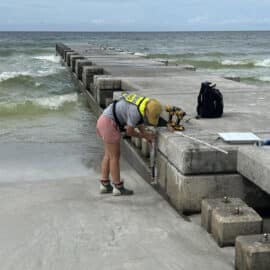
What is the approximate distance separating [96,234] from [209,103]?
2.58 meters

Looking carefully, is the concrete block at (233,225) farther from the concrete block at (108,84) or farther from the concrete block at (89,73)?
the concrete block at (89,73)

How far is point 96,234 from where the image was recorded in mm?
4590

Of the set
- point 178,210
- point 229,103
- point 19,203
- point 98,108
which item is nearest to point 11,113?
point 98,108

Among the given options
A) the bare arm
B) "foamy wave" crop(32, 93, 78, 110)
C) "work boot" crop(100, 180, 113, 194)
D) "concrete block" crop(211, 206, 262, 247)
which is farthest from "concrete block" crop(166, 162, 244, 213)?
"foamy wave" crop(32, 93, 78, 110)

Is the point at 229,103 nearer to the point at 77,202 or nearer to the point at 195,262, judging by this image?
the point at 77,202

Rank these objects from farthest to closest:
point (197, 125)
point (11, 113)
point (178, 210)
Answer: point (11, 113)
point (197, 125)
point (178, 210)

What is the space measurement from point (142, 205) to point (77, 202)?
70 cm

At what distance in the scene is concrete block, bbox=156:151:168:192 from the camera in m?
5.44

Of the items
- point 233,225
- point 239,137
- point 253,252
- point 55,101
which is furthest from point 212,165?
point 55,101

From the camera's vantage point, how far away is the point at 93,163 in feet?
24.8

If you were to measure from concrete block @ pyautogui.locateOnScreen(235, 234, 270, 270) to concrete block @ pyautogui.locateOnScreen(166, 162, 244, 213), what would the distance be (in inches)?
44.5

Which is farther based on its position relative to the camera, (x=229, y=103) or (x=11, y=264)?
(x=229, y=103)

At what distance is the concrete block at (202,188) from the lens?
4.86 metres

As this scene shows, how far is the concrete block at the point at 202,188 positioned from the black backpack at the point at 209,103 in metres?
1.65
